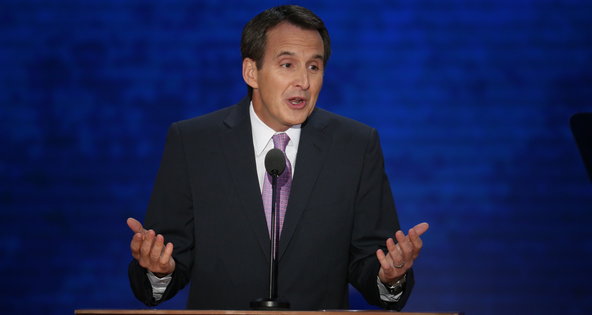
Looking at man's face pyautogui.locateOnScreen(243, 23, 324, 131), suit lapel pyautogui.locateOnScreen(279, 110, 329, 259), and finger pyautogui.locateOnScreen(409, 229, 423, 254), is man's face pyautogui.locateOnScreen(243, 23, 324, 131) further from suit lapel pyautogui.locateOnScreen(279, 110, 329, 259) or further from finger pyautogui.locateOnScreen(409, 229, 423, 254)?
finger pyautogui.locateOnScreen(409, 229, 423, 254)

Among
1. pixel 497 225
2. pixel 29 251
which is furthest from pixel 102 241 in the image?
pixel 497 225

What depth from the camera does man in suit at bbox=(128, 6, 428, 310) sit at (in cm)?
Result: 247

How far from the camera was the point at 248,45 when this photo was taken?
2695mm

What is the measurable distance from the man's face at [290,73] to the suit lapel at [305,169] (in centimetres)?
9

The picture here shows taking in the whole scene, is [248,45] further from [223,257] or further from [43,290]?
[43,290]

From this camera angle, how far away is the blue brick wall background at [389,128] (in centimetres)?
364

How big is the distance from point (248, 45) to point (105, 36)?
1267 millimetres

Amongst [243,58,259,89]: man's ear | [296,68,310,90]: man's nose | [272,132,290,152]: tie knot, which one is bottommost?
[272,132,290,152]: tie knot

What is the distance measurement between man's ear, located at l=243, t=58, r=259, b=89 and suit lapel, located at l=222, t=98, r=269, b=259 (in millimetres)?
78

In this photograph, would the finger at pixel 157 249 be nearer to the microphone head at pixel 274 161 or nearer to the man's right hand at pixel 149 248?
the man's right hand at pixel 149 248

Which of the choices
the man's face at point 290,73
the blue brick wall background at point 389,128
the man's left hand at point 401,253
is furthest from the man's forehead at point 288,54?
the blue brick wall background at point 389,128

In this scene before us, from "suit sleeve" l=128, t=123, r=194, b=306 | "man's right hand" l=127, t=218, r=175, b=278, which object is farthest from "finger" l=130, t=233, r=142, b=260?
"suit sleeve" l=128, t=123, r=194, b=306

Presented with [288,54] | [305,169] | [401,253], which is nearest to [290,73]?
[288,54]

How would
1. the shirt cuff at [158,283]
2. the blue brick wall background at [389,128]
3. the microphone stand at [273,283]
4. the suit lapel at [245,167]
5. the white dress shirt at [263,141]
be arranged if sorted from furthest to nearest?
the blue brick wall background at [389,128] → the white dress shirt at [263,141] → the suit lapel at [245,167] → the shirt cuff at [158,283] → the microphone stand at [273,283]
